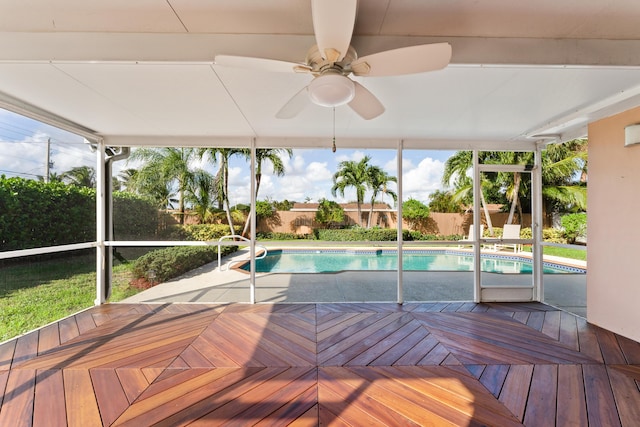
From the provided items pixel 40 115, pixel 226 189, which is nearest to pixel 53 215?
pixel 40 115

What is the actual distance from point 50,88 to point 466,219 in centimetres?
668

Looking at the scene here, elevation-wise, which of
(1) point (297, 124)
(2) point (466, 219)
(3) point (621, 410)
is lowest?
(3) point (621, 410)

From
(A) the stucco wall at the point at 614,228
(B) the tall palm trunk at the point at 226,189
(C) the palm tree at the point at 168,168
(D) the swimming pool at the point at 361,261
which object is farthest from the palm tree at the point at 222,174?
(A) the stucco wall at the point at 614,228

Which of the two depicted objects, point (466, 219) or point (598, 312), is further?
point (466, 219)

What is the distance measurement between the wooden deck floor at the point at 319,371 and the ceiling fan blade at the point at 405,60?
1981mm

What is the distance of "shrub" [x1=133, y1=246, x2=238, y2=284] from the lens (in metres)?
4.28

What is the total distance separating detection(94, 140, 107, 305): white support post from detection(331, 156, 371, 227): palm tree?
6325 millimetres

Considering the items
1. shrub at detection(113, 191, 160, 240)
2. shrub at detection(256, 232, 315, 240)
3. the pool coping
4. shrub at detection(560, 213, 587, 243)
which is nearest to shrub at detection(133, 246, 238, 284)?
shrub at detection(113, 191, 160, 240)

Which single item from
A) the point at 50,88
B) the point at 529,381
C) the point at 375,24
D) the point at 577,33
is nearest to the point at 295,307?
the point at 529,381

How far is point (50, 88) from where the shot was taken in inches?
89.0

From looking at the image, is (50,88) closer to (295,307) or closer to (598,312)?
(295,307)

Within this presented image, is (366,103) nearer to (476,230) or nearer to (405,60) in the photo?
(405,60)

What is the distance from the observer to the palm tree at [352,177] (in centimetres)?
912

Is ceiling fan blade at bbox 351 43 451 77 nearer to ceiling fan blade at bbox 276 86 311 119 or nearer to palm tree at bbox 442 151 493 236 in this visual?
ceiling fan blade at bbox 276 86 311 119
